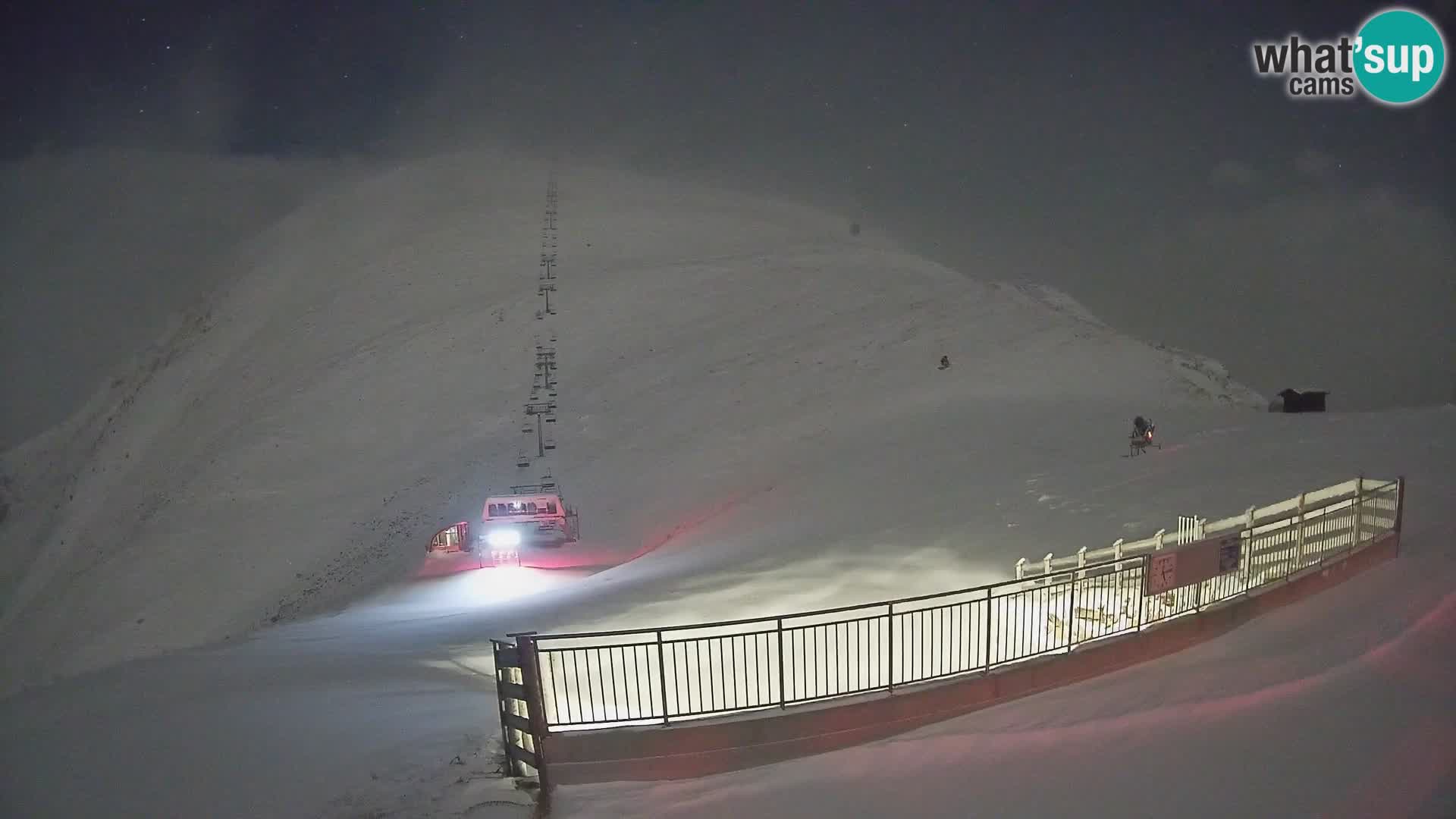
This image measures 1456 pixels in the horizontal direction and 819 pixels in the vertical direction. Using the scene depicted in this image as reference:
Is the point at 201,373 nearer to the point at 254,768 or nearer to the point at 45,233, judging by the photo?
the point at 45,233

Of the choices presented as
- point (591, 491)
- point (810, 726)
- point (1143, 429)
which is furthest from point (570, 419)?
point (810, 726)

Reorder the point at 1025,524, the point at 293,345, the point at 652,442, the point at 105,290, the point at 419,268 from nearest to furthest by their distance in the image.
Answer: the point at 1025,524 → the point at 652,442 → the point at 293,345 → the point at 419,268 → the point at 105,290

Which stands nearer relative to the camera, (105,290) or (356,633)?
(356,633)

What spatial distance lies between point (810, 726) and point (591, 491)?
1825 centimetres

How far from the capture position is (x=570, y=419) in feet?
99.1

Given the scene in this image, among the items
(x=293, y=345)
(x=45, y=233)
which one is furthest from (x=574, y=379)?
(x=45, y=233)

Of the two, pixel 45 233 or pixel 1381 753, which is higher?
pixel 45 233

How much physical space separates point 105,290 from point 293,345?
85.7 ft

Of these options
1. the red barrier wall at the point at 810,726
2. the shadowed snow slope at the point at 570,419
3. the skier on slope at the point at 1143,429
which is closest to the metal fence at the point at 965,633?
the red barrier wall at the point at 810,726

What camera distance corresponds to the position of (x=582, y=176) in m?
60.7

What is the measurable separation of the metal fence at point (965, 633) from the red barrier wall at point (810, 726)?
13 centimetres

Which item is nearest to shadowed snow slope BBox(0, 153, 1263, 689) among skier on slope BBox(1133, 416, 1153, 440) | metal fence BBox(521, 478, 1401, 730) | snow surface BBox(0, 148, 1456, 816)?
snow surface BBox(0, 148, 1456, 816)

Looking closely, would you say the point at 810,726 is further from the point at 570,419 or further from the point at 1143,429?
the point at 570,419

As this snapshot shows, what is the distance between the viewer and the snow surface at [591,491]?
286 inches
